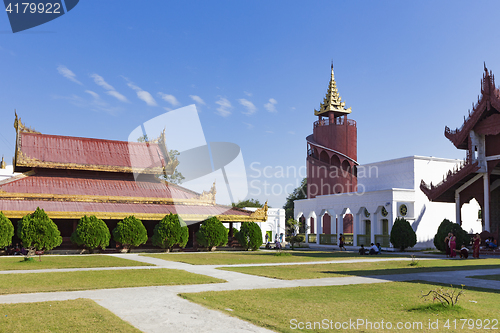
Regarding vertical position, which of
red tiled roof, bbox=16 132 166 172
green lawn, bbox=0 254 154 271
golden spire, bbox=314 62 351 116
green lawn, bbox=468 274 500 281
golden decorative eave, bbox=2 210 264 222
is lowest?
green lawn, bbox=0 254 154 271

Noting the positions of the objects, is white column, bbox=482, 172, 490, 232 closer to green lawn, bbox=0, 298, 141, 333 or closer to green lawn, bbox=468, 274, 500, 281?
green lawn, bbox=468, 274, 500, 281

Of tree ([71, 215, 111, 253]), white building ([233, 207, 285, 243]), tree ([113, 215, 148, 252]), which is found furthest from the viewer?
white building ([233, 207, 285, 243])

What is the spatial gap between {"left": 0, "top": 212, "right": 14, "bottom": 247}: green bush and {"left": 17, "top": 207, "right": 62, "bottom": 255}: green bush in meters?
0.57

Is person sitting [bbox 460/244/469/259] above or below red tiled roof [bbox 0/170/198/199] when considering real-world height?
below

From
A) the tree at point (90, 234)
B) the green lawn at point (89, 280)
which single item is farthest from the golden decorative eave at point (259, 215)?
the green lawn at point (89, 280)

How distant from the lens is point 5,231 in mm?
26438

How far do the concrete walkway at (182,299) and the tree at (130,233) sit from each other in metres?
15.9

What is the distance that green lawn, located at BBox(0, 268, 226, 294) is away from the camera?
38.1ft

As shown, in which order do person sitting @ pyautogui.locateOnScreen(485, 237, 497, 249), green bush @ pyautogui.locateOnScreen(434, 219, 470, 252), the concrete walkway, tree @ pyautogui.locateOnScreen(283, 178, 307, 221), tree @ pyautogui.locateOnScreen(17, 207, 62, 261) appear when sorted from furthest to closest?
tree @ pyautogui.locateOnScreen(283, 178, 307, 221)
green bush @ pyautogui.locateOnScreen(434, 219, 470, 252)
person sitting @ pyautogui.locateOnScreen(485, 237, 497, 249)
tree @ pyautogui.locateOnScreen(17, 207, 62, 261)
the concrete walkway

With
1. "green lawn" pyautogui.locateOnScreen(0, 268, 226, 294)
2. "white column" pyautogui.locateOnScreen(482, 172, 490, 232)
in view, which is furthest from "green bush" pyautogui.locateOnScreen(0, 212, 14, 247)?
"white column" pyautogui.locateOnScreen(482, 172, 490, 232)

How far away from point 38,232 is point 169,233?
8274mm

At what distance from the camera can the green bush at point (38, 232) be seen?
27000 millimetres

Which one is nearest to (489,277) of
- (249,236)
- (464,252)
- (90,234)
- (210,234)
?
(464,252)

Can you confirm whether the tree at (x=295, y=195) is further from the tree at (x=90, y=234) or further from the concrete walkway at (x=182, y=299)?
the concrete walkway at (x=182, y=299)
